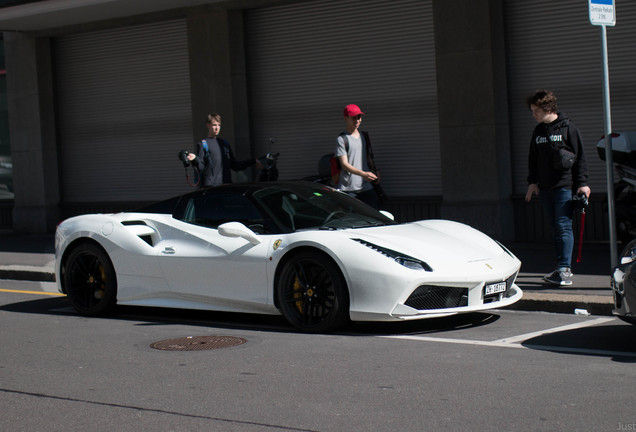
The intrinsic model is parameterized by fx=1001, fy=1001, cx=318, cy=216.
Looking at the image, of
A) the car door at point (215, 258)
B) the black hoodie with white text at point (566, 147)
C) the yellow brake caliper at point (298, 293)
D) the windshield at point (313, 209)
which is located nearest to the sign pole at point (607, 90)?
the black hoodie with white text at point (566, 147)

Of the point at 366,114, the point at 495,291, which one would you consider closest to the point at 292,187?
the point at 495,291

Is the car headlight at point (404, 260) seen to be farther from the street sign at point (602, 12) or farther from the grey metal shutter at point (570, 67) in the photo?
the grey metal shutter at point (570, 67)

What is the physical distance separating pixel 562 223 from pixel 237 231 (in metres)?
3.42

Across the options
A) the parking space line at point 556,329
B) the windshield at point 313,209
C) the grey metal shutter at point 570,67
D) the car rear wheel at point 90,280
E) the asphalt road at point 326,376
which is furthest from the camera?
the grey metal shutter at point 570,67

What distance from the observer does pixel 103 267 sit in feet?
30.8

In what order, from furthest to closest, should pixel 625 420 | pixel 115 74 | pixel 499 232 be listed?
1. pixel 115 74
2. pixel 499 232
3. pixel 625 420

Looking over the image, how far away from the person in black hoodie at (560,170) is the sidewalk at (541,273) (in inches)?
11.7

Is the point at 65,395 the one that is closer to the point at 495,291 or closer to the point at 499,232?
the point at 495,291

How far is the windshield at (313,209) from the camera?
8539 millimetres

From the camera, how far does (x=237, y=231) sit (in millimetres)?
8273

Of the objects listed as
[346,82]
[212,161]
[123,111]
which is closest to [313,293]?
[212,161]

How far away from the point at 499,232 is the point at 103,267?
6.43 m

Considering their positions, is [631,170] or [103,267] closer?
[103,267]

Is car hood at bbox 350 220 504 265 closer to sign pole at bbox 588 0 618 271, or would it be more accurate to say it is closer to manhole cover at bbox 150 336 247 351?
manhole cover at bbox 150 336 247 351
